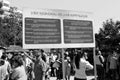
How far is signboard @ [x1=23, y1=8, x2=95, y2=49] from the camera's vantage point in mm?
6488

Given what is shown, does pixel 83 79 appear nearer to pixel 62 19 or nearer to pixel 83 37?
pixel 83 37

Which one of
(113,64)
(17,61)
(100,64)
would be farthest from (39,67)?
(113,64)

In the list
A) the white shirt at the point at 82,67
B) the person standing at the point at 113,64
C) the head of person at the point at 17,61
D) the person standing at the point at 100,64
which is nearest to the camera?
the head of person at the point at 17,61

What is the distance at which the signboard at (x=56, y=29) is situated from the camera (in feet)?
21.3

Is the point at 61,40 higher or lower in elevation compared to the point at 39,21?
lower

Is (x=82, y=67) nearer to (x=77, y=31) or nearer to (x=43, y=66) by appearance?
(x=77, y=31)

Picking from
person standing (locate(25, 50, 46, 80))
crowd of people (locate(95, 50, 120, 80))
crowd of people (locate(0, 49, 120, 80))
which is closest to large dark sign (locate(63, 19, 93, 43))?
crowd of people (locate(0, 49, 120, 80))

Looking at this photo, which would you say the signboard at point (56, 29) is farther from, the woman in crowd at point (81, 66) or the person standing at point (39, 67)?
the person standing at point (39, 67)

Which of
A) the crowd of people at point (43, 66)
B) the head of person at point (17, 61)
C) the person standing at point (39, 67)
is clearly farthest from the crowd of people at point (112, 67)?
the head of person at point (17, 61)

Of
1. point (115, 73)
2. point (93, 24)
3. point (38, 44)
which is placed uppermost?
point (93, 24)

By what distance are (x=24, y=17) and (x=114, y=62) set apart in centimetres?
715

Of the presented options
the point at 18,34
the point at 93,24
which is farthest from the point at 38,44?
the point at 18,34

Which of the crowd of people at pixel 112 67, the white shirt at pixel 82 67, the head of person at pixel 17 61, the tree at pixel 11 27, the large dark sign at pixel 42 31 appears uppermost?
the tree at pixel 11 27

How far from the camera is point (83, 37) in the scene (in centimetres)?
712
